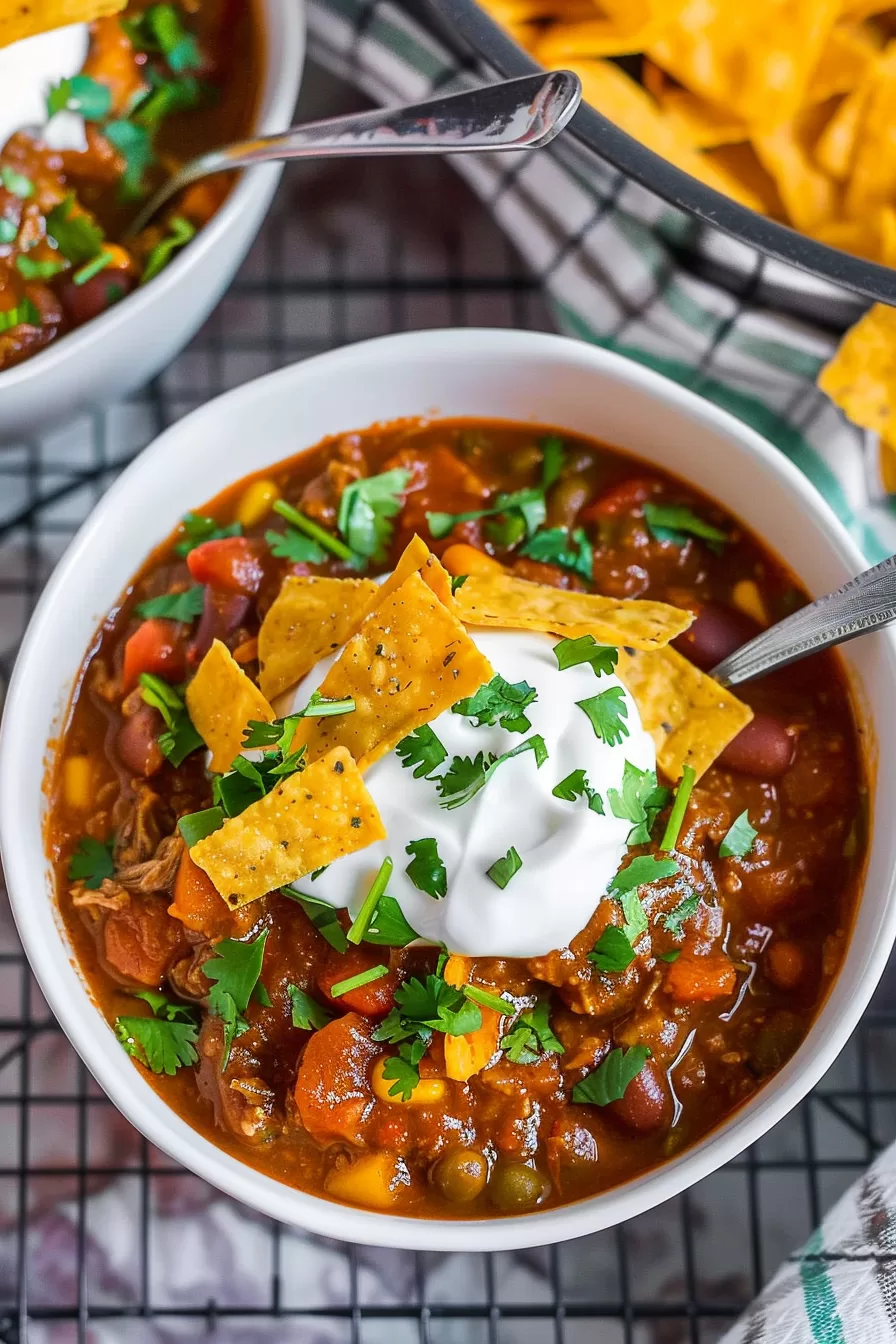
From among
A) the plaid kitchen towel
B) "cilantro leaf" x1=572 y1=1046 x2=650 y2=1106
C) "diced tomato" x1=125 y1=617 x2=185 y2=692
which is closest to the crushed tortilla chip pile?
the plaid kitchen towel

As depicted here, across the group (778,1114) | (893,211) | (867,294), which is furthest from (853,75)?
(778,1114)

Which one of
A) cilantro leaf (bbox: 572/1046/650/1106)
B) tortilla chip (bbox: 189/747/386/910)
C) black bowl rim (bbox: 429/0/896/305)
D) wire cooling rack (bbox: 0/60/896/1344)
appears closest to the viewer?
tortilla chip (bbox: 189/747/386/910)

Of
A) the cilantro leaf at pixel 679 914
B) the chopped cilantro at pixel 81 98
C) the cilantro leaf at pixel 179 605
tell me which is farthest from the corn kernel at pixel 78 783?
the chopped cilantro at pixel 81 98

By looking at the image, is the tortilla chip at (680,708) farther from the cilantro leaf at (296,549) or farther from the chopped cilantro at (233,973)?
the chopped cilantro at (233,973)

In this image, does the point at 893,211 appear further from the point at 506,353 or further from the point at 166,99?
the point at 166,99

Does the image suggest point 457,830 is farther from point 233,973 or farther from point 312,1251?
point 312,1251

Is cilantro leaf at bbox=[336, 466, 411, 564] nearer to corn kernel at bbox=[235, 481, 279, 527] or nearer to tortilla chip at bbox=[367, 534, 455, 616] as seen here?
corn kernel at bbox=[235, 481, 279, 527]
